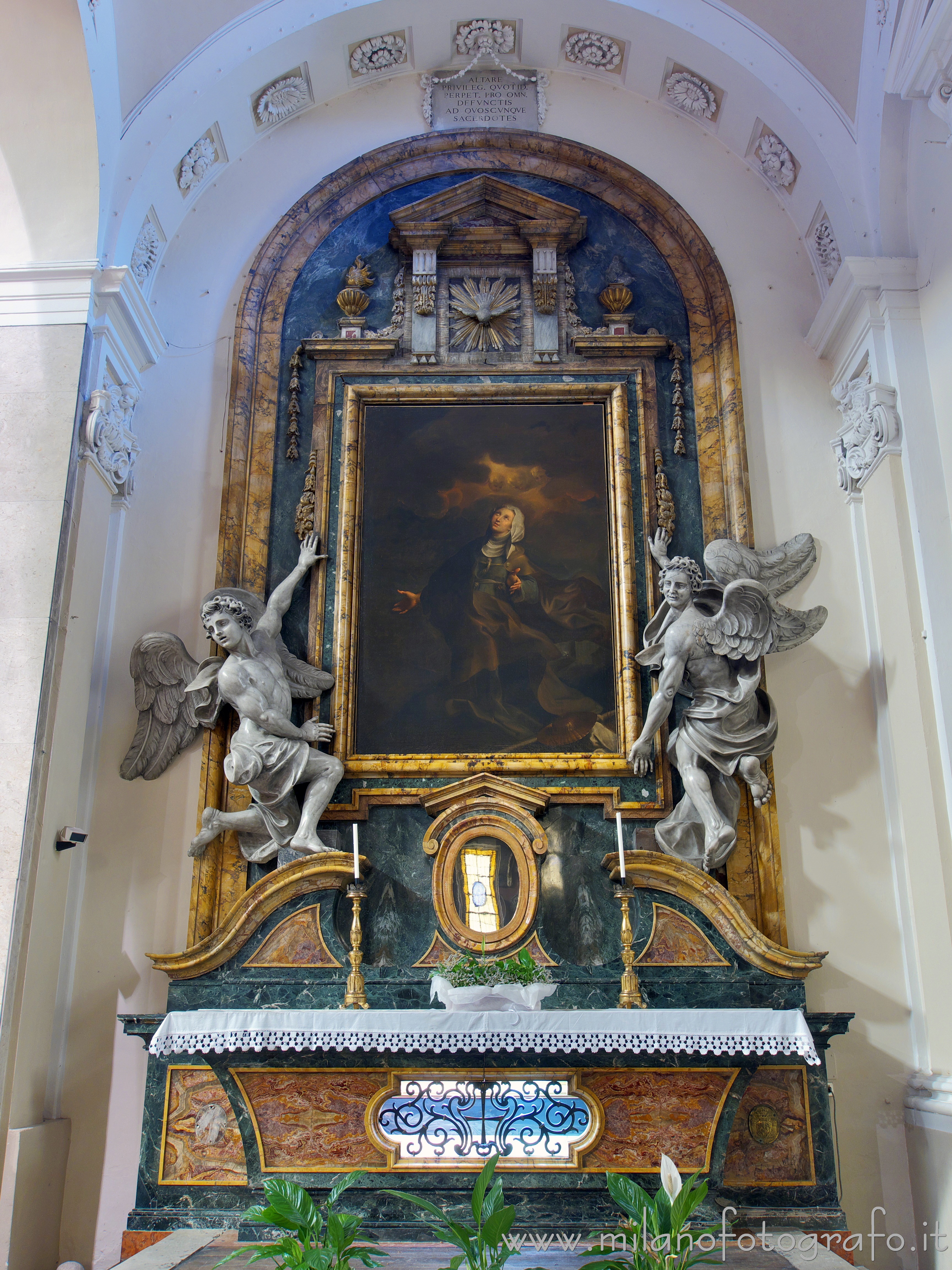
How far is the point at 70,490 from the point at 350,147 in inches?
138

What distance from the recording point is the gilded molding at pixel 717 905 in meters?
5.79

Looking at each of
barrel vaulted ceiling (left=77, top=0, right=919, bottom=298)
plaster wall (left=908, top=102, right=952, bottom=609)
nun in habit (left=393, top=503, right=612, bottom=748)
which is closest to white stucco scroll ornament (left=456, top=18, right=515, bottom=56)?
barrel vaulted ceiling (left=77, top=0, right=919, bottom=298)

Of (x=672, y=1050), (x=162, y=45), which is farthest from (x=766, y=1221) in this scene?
(x=162, y=45)

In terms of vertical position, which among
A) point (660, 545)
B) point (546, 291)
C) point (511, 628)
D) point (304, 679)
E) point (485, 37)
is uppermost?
point (485, 37)

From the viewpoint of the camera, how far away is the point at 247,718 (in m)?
6.36

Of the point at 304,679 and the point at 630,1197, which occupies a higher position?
the point at 304,679

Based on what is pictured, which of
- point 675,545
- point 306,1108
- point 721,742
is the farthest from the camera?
point 675,545

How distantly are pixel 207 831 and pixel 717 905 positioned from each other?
9.29ft

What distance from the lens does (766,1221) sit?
5.42m

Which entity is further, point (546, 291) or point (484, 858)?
point (546, 291)

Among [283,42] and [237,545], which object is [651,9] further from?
[237,545]

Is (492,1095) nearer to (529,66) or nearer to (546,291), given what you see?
(546,291)

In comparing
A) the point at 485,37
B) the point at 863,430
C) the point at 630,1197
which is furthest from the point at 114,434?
the point at 630,1197

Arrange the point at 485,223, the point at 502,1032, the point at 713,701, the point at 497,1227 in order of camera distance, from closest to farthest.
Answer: the point at 497,1227 → the point at 502,1032 → the point at 713,701 → the point at 485,223
